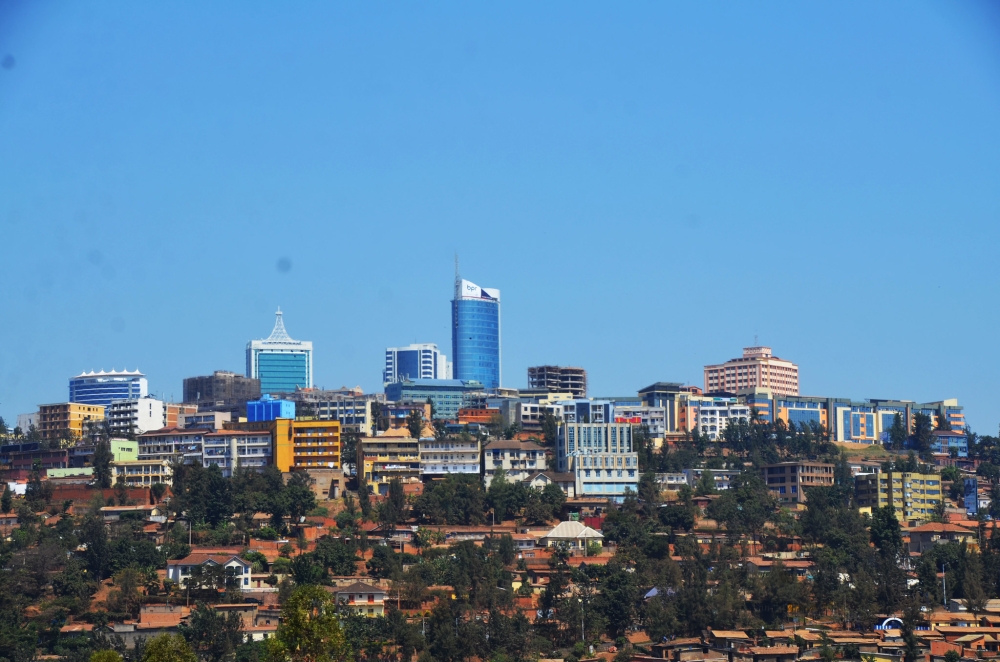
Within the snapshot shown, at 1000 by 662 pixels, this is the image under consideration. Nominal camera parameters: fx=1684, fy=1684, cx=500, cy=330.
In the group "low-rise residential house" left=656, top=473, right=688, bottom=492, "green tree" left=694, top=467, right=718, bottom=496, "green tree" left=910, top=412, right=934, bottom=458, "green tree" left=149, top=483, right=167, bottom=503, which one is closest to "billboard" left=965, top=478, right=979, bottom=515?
"green tree" left=910, top=412, right=934, bottom=458

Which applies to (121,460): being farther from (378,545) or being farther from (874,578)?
(874,578)

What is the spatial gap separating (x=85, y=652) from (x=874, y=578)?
71.0 feet

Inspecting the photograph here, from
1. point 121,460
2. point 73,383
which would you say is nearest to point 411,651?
point 121,460

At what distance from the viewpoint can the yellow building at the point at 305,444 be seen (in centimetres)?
5988

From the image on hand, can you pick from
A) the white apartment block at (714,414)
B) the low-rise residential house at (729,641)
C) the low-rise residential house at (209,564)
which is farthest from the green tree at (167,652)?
the white apartment block at (714,414)

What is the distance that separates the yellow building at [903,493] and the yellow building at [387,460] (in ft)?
52.3

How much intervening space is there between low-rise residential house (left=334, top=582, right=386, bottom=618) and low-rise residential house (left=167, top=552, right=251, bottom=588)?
10.1 ft

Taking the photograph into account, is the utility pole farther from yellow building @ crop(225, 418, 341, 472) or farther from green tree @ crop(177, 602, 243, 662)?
yellow building @ crop(225, 418, 341, 472)

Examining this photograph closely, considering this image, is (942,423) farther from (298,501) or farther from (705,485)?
(298,501)

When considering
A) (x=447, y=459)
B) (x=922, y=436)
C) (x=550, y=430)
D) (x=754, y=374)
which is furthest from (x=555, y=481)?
(x=754, y=374)

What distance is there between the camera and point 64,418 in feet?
246

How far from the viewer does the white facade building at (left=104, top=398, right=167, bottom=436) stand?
74706mm

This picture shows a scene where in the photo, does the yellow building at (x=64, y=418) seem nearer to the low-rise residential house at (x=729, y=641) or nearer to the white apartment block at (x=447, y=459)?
the white apartment block at (x=447, y=459)

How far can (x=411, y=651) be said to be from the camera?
41.6m
